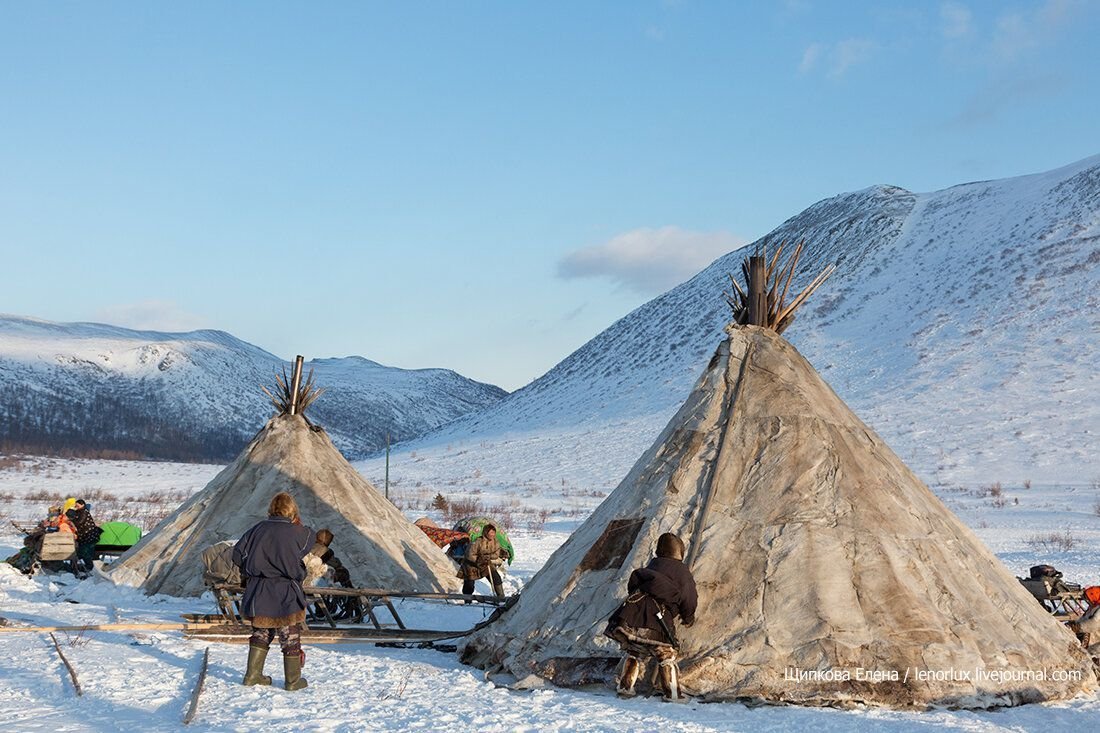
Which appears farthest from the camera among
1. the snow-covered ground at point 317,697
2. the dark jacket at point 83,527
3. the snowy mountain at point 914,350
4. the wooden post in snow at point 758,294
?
the snowy mountain at point 914,350

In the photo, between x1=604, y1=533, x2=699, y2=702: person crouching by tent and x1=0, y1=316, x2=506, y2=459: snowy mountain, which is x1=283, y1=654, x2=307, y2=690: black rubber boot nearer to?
x1=604, y1=533, x2=699, y2=702: person crouching by tent

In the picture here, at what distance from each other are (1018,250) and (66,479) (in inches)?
2144

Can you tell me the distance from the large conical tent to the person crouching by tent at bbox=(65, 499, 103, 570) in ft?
8.72

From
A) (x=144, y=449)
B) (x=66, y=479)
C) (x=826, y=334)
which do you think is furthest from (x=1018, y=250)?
(x=144, y=449)

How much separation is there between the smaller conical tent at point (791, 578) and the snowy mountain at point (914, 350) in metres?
28.8

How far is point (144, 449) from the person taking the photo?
397 feet

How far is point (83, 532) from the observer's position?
59.1ft

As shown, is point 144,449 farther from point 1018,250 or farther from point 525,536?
point 525,536

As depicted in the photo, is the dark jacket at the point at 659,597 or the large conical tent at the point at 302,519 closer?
the dark jacket at the point at 659,597

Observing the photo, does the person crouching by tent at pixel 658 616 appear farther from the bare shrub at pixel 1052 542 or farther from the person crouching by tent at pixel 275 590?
the bare shrub at pixel 1052 542

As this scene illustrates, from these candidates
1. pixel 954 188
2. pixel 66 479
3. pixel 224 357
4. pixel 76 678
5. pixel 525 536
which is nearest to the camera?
pixel 76 678

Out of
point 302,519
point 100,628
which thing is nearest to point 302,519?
point 302,519

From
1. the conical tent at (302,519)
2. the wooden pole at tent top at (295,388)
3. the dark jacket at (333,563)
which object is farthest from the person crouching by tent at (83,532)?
the dark jacket at (333,563)

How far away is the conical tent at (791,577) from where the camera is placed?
8.26 m
